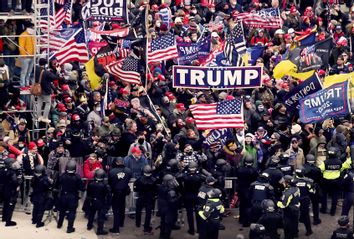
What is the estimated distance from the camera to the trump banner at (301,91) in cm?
4081

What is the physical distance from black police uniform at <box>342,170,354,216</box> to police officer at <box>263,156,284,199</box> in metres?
1.68

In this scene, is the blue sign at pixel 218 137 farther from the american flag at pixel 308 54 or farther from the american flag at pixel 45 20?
the american flag at pixel 45 20

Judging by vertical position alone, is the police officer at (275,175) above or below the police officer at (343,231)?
above

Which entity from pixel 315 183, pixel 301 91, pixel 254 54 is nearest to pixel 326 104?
pixel 301 91

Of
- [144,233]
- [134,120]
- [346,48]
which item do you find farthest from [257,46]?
[144,233]

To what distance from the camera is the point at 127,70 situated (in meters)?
42.2

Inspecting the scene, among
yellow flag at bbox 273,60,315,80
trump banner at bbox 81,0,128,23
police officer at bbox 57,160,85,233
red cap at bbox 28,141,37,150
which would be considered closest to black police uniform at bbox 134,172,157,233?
police officer at bbox 57,160,85,233

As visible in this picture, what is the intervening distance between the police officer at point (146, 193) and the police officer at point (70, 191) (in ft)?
4.68

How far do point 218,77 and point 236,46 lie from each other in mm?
3231

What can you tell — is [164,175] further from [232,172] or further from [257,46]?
[257,46]

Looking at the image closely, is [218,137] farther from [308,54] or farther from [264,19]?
[264,19]

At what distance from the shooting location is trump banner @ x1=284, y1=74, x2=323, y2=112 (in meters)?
40.8

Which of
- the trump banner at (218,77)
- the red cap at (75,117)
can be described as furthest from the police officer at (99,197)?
the trump banner at (218,77)

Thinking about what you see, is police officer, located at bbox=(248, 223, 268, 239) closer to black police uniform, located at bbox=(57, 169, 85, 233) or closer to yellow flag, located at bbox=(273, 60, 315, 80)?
black police uniform, located at bbox=(57, 169, 85, 233)
